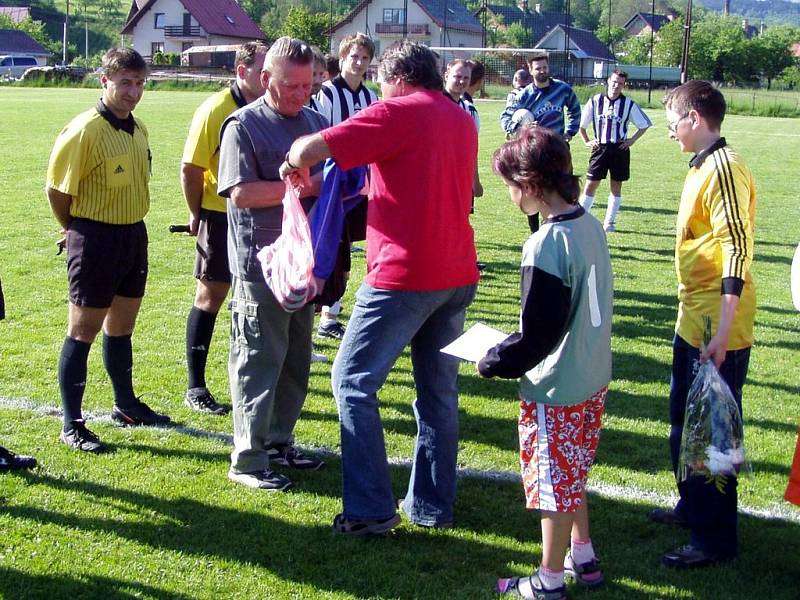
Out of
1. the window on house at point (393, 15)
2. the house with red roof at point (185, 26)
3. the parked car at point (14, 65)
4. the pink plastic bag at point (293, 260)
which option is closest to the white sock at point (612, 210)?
the pink plastic bag at point (293, 260)

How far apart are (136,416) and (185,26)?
8697 centimetres

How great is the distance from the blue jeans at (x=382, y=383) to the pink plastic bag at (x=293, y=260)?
9.7 inches

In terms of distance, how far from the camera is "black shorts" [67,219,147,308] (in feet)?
16.0

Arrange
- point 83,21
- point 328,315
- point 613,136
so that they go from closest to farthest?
point 328,315 → point 613,136 → point 83,21

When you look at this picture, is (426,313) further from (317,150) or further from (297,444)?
(297,444)

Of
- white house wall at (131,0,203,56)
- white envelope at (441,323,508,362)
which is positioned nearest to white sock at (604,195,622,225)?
white envelope at (441,323,508,362)

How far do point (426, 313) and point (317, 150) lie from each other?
Result: 2.80 feet

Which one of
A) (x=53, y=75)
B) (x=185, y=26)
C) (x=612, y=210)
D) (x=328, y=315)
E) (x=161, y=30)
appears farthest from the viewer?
(x=161, y=30)

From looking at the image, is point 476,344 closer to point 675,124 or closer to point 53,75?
point 675,124

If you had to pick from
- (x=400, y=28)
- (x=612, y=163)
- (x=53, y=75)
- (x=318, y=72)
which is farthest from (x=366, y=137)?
(x=400, y=28)

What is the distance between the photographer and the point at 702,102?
3.74 meters

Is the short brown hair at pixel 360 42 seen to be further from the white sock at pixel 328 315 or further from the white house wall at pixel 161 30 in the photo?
the white house wall at pixel 161 30

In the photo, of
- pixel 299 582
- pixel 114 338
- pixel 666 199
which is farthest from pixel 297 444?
pixel 666 199

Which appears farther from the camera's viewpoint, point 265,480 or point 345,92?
point 345,92
